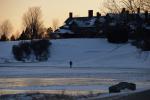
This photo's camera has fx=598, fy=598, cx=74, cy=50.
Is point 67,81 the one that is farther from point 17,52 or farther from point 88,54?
point 17,52

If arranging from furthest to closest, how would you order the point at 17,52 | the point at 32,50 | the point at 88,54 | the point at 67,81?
the point at 88,54
the point at 32,50
the point at 17,52
the point at 67,81

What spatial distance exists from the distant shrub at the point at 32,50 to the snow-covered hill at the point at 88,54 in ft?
4.47

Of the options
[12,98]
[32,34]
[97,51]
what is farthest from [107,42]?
[12,98]

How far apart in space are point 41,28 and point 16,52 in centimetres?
7038

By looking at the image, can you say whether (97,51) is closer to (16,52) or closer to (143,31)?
(16,52)

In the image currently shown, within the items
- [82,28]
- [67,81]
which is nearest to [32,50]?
[82,28]

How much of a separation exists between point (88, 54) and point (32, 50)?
10.9 metres

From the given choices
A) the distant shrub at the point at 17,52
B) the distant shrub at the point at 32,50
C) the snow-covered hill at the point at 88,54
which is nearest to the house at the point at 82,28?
the snow-covered hill at the point at 88,54

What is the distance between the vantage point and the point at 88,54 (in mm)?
116812

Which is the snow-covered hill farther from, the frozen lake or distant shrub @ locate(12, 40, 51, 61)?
the frozen lake

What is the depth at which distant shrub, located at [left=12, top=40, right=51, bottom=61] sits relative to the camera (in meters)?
115

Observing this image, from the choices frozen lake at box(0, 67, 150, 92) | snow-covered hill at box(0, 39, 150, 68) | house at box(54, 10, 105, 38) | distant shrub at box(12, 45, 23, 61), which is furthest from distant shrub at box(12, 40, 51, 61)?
frozen lake at box(0, 67, 150, 92)

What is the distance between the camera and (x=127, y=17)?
48.9 metres

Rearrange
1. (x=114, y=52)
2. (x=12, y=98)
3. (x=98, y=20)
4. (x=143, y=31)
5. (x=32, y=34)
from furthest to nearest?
(x=32, y=34), (x=98, y=20), (x=114, y=52), (x=143, y=31), (x=12, y=98)
